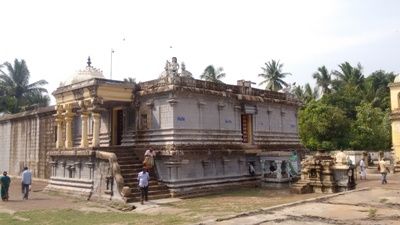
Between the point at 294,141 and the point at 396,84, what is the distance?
1313cm

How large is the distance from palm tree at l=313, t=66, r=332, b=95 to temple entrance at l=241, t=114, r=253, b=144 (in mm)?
35120

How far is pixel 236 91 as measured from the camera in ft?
75.2

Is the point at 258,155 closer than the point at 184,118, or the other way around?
the point at 184,118

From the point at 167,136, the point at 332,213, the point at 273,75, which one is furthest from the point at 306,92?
the point at 332,213

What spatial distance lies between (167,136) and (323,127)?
23888 mm

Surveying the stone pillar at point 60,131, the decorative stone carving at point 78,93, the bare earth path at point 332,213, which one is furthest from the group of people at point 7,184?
the bare earth path at point 332,213

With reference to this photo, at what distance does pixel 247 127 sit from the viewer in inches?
933

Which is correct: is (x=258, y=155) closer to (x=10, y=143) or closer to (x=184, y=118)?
(x=184, y=118)

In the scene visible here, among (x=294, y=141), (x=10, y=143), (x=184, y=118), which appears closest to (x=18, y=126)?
(x=10, y=143)

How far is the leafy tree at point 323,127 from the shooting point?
3934cm

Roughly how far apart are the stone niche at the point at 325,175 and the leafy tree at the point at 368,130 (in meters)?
22.4

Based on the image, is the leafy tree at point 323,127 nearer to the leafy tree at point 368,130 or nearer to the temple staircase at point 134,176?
the leafy tree at point 368,130

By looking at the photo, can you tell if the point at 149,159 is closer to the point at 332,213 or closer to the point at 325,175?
the point at 325,175

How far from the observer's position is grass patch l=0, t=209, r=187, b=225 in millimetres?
13023
